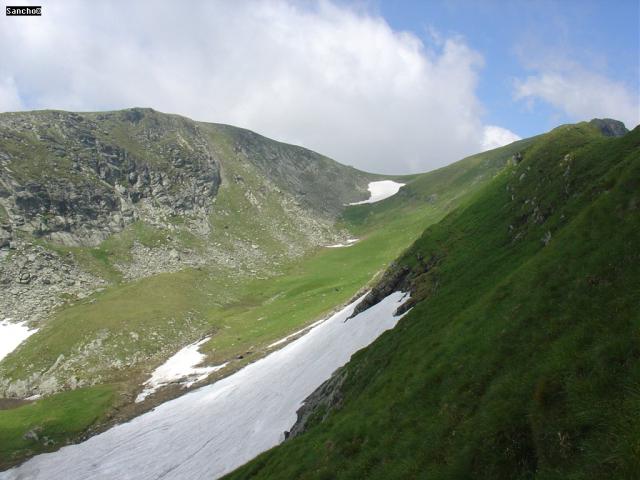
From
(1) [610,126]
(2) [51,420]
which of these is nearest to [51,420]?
(2) [51,420]

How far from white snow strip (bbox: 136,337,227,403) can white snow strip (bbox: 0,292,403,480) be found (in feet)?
33.5

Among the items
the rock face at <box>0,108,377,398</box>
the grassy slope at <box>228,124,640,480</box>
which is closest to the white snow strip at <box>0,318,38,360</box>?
the rock face at <box>0,108,377,398</box>

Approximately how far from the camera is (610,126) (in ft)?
464

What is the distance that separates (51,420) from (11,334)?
5156cm

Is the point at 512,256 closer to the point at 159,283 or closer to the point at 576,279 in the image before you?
the point at 576,279

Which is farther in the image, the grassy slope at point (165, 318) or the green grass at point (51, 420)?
the grassy slope at point (165, 318)

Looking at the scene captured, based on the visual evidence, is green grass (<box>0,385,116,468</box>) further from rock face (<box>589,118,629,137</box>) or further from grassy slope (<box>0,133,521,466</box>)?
rock face (<box>589,118,629,137</box>)

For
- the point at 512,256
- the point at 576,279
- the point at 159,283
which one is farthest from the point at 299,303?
the point at 576,279

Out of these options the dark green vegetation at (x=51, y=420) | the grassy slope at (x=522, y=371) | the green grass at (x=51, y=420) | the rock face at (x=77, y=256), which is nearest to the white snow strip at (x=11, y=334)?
the rock face at (x=77, y=256)

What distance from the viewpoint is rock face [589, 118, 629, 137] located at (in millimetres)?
136538

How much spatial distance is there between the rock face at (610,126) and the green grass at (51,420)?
155 m

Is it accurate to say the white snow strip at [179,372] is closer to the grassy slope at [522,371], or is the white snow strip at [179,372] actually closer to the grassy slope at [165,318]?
the grassy slope at [165,318]

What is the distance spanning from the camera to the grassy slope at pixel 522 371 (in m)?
12.1

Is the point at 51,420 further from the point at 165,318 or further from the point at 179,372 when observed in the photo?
the point at 165,318
